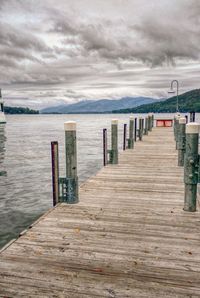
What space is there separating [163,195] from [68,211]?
260 centimetres

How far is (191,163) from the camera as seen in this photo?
643 cm

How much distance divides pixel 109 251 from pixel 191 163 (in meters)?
2.79

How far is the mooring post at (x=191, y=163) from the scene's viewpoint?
21.1ft

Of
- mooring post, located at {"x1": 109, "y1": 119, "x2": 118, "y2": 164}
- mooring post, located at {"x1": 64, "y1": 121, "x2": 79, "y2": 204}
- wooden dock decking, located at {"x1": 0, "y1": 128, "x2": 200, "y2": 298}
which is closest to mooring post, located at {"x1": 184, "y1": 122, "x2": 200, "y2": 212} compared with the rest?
A: wooden dock decking, located at {"x1": 0, "y1": 128, "x2": 200, "y2": 298}

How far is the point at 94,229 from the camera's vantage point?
18.1ft

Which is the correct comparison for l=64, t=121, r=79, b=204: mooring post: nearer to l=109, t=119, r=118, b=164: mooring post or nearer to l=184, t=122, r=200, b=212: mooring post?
l=184, t=122, r=200, b=212: mooring post

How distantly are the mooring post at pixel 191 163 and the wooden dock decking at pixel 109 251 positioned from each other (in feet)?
1.02

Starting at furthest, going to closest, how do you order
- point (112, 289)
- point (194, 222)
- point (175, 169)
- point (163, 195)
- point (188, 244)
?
point (175, 169)
point (163, 195)
point (194, 222)
point (188, 244)
point (112, 289)

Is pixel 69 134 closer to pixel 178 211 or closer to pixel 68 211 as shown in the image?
pixel 68 211

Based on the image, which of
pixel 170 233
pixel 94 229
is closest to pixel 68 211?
pixel 94 229

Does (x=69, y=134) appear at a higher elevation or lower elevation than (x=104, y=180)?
higher

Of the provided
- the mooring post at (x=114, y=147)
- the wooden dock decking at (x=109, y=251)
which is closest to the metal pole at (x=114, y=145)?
the mooring post at (x=114, y=147)

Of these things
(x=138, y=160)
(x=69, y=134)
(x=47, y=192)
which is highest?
(x=69, y=134)

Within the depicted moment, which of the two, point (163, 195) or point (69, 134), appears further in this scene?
point (163, 195)
